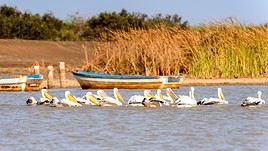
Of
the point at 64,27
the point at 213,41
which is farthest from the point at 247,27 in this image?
the point at 64,27

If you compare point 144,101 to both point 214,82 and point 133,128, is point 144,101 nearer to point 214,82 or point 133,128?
point 133,128

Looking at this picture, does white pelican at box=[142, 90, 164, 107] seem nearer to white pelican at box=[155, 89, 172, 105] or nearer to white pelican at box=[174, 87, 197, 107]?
white pelican at box=[155, 89, 172, 105]

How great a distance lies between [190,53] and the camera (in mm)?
34906

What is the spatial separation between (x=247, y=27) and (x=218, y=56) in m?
2.32

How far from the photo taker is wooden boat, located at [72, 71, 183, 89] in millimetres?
Result: 30359

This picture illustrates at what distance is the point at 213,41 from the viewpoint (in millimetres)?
35062

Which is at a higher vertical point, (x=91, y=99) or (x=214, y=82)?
(x=214, y=82)

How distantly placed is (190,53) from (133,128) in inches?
689

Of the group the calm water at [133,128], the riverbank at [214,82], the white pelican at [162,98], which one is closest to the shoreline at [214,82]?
the riverbank at [214,82]

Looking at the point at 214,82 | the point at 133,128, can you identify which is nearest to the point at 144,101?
the point at 133,128

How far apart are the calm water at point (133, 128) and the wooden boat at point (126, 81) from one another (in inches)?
255

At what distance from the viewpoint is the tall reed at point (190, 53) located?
33.8 m

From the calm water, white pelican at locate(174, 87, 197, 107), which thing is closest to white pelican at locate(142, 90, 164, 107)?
the calm water

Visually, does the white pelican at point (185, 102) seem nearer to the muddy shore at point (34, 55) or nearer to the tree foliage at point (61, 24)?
the muddy shore at point (34, 55)
